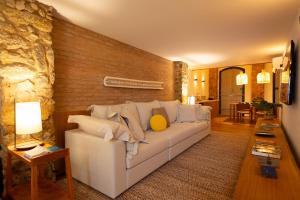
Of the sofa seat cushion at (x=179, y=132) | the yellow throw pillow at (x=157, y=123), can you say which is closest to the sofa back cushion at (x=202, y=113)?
the sofa seat cushion at (x=179, y=132)

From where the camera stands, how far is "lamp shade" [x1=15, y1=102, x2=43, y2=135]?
64.2 inches

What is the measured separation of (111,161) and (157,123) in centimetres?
143

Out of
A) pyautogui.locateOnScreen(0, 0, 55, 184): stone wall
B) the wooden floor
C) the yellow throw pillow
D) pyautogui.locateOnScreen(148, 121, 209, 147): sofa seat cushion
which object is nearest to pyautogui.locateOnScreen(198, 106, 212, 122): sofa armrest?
pyautogui.locateOnScreen(148, 121, 209, 147): sofa seat cushion

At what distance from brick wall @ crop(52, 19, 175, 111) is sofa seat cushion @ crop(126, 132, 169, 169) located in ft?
4.22

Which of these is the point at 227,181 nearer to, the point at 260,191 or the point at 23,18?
the point at 260,191

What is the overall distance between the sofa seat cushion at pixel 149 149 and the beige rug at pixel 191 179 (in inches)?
11.3

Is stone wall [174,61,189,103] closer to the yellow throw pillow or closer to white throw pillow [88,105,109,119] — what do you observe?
the yellow throw pillow

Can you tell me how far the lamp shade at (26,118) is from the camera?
1.63 metres

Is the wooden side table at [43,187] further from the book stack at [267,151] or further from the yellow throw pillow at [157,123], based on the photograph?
the book stack at [267,151]

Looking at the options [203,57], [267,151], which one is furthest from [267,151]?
[203,57]

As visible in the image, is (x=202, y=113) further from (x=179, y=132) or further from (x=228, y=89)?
(x=228, y=89)

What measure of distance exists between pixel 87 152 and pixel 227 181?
1.75 metres

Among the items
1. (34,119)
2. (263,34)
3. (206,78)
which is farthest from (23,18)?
(206,78)

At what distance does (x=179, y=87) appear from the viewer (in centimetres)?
567
